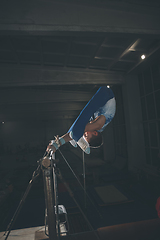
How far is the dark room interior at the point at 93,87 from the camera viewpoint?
15.2ft

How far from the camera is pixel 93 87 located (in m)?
13.0

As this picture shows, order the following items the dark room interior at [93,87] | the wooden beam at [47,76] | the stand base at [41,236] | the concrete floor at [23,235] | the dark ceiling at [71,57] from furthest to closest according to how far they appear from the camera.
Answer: the wooden beam at [47,76] < the dark ceiling at [71,57] < the dark room interior at [93,87] < the concrete floor at [23,235] < the stand base at [41,236]

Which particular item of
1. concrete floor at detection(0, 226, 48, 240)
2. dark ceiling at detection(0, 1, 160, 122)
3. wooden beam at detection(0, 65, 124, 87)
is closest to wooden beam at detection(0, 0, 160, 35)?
dark ceiling at detection(0, 1, 160, 122)

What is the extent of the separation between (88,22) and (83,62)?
399 cm

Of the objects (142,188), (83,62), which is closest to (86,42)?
(83,62)

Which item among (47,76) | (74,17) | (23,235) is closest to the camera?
(23,235)

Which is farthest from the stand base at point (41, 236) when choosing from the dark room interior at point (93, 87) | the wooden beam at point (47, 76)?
the wooden beam at point (47, 76)

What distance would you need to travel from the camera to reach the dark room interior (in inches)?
183

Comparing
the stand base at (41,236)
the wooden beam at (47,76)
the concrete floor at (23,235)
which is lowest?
the concrete floor at (23,235)

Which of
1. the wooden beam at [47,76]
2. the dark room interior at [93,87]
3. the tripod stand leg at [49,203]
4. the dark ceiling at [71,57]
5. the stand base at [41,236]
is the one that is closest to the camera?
the tripod stand leg at [49,203]

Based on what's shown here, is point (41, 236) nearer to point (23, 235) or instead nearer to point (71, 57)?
point (23, 235)

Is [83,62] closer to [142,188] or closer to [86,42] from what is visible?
[86,42]

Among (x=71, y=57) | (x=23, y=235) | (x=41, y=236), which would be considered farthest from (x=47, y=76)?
(x=41, y=236)

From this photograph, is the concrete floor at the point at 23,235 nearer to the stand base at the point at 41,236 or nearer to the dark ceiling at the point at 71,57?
the stand base at the point at 41,236
